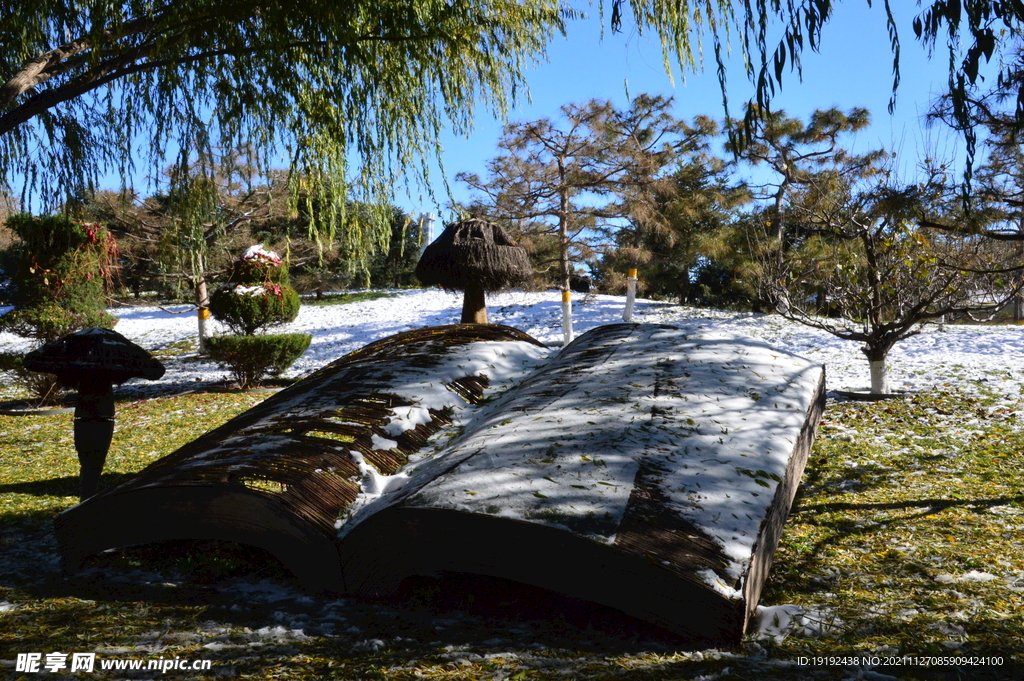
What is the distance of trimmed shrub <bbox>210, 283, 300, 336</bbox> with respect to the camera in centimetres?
1097

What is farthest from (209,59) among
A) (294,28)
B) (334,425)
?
(334,425)

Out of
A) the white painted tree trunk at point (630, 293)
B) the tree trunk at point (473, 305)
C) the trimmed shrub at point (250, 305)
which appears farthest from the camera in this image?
the white painted tree trunk at point (630, 293)

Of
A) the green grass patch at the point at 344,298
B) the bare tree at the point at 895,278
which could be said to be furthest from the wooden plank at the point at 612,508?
the green grass patch at the point at 344,298

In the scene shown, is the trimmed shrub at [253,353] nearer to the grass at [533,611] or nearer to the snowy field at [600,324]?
the snowy field at [600,324]

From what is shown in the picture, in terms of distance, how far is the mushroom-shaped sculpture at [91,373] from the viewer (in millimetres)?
3908

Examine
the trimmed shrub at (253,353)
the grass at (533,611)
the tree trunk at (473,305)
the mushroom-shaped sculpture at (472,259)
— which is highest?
the mushroom-shaped sculpture at (472,259)

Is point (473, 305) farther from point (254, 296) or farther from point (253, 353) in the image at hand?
point (254, 296)

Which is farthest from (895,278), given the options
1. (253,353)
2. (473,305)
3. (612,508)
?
(253,353)

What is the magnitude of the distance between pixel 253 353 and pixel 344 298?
34.3ft

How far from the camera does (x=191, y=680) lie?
79.4 inches

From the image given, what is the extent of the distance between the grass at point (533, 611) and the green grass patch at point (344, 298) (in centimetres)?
1604

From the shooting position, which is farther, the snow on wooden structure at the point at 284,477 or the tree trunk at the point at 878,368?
the tree trunk at the point at 878,368

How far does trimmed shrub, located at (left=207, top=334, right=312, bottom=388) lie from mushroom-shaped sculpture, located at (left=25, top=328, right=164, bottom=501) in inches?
252

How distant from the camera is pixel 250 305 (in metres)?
11.0
